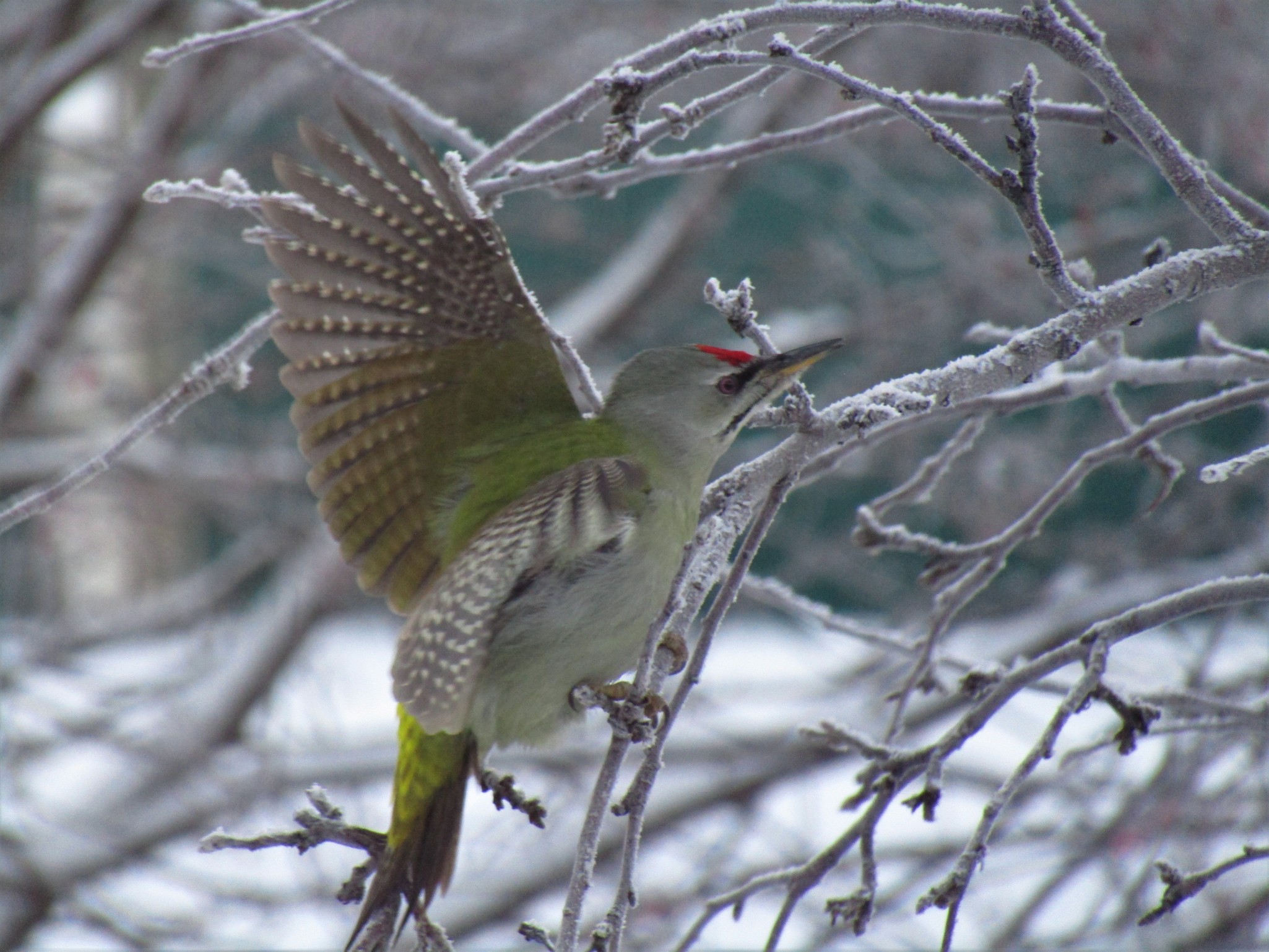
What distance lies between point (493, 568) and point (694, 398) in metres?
0.88

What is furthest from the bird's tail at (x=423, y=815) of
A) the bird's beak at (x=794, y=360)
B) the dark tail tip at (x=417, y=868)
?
the bird's beak at (x=794, y=360)

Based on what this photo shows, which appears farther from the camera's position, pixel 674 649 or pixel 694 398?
pixel 694 398

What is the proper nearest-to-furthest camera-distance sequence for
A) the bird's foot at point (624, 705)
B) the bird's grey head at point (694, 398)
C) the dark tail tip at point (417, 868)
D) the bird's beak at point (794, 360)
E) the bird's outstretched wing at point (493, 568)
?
the bird's foot at point (624, 705) < the bird's outstretched wing at point (493, 568) < the dark tail tip at point (417, 868) < the bird's beak at point (794, 360) < the bird's grey head at point (694, 398)

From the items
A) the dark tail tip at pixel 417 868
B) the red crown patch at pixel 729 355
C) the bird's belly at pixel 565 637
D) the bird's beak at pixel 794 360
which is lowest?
the dark tail tip at pixel 417 868

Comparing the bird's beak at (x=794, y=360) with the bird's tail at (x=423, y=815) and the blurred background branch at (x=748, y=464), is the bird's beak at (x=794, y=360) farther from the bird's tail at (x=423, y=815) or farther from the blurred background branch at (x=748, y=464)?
the bird's tail at (x=423, y=815)

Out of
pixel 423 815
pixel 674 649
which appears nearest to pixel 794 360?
pixel 674 649

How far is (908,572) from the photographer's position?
848 cm

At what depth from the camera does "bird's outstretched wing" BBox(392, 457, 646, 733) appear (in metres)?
2.56

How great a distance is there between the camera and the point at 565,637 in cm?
301

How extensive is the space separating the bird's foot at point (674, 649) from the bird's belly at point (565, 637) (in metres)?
0.09

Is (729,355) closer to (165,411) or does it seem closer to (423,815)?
(423,815)

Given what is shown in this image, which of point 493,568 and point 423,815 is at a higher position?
point 493,568

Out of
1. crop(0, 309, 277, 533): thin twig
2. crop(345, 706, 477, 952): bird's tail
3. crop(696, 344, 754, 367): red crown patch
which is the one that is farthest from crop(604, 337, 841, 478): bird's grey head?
crop(0, 309, 277, 533): thin twig

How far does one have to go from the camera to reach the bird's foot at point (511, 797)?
92.7 inches
